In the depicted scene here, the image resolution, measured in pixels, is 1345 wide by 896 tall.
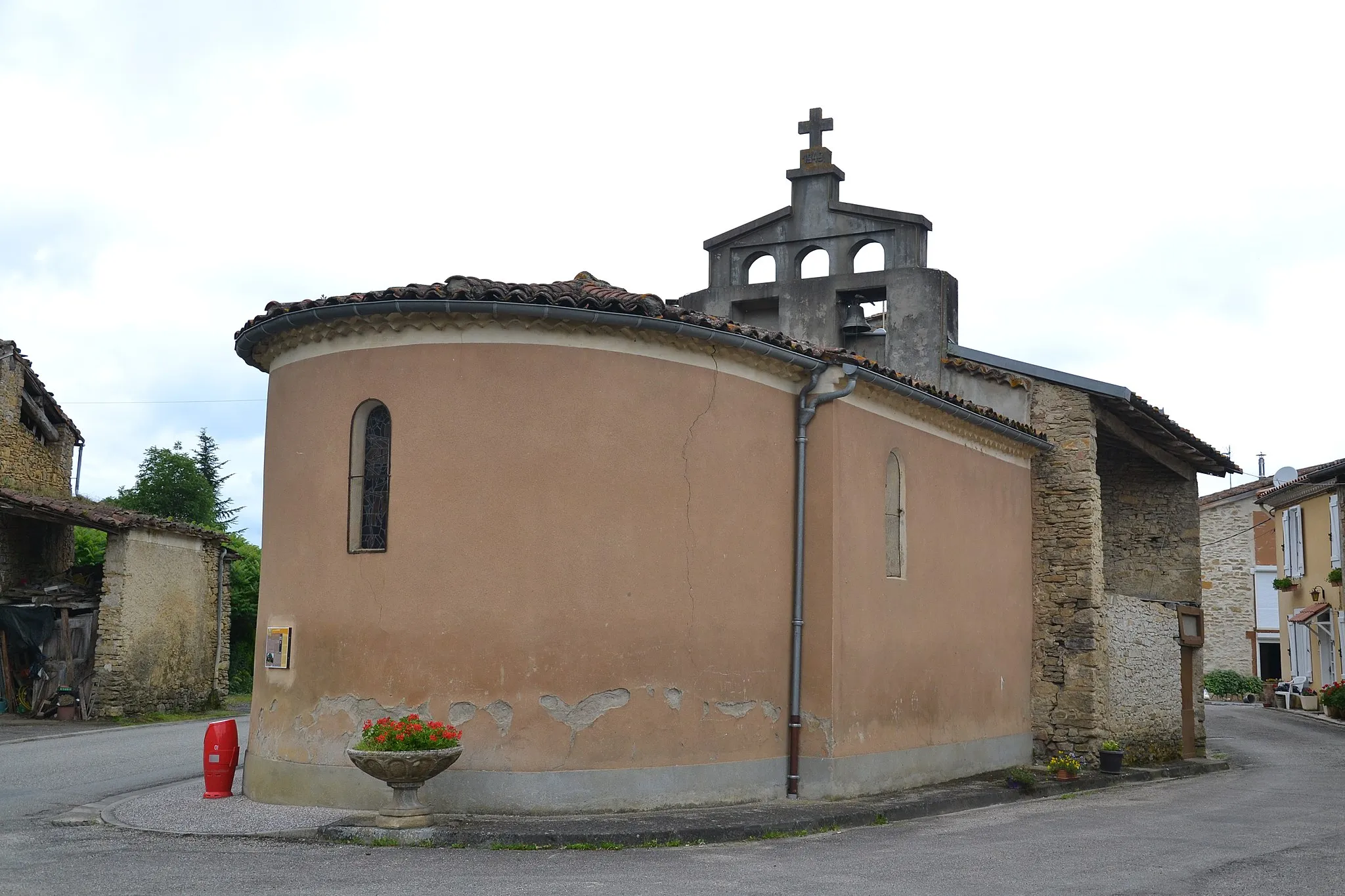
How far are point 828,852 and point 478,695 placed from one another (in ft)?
10.3

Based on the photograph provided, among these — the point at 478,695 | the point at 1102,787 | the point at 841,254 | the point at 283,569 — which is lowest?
the point at 1102,787

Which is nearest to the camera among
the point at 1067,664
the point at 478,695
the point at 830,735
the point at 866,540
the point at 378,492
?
the point at 478,695

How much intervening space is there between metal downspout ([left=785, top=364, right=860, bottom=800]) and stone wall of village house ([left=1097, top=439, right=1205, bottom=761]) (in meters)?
7.62

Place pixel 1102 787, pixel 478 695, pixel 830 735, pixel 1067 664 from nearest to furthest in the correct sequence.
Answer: pixel 478 695, pixel 830 735, pixel 1102 787, pixel 1067 664

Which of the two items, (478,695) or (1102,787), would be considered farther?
(1102,787)

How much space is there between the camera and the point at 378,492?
11.0 metres

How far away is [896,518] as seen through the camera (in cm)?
1359

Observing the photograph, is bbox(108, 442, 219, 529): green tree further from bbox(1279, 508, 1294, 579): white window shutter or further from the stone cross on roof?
bbox(1279, 508, 1294, 579): white window shutter

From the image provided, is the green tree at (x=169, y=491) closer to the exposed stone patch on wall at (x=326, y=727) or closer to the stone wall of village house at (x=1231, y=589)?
the exposed stone patch on wall at (x=326, y=727)

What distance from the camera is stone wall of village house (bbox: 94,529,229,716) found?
22.1m

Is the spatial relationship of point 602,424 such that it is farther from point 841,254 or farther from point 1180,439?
point 1180,439

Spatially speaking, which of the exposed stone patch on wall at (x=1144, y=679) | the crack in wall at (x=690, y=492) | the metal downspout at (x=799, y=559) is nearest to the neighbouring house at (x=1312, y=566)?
the exposed stone patch on wall at (x=1144, y=679)

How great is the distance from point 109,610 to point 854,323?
14270 mm

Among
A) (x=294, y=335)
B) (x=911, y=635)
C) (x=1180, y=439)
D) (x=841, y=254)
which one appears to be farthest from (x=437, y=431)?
(x=1180, y=439)
